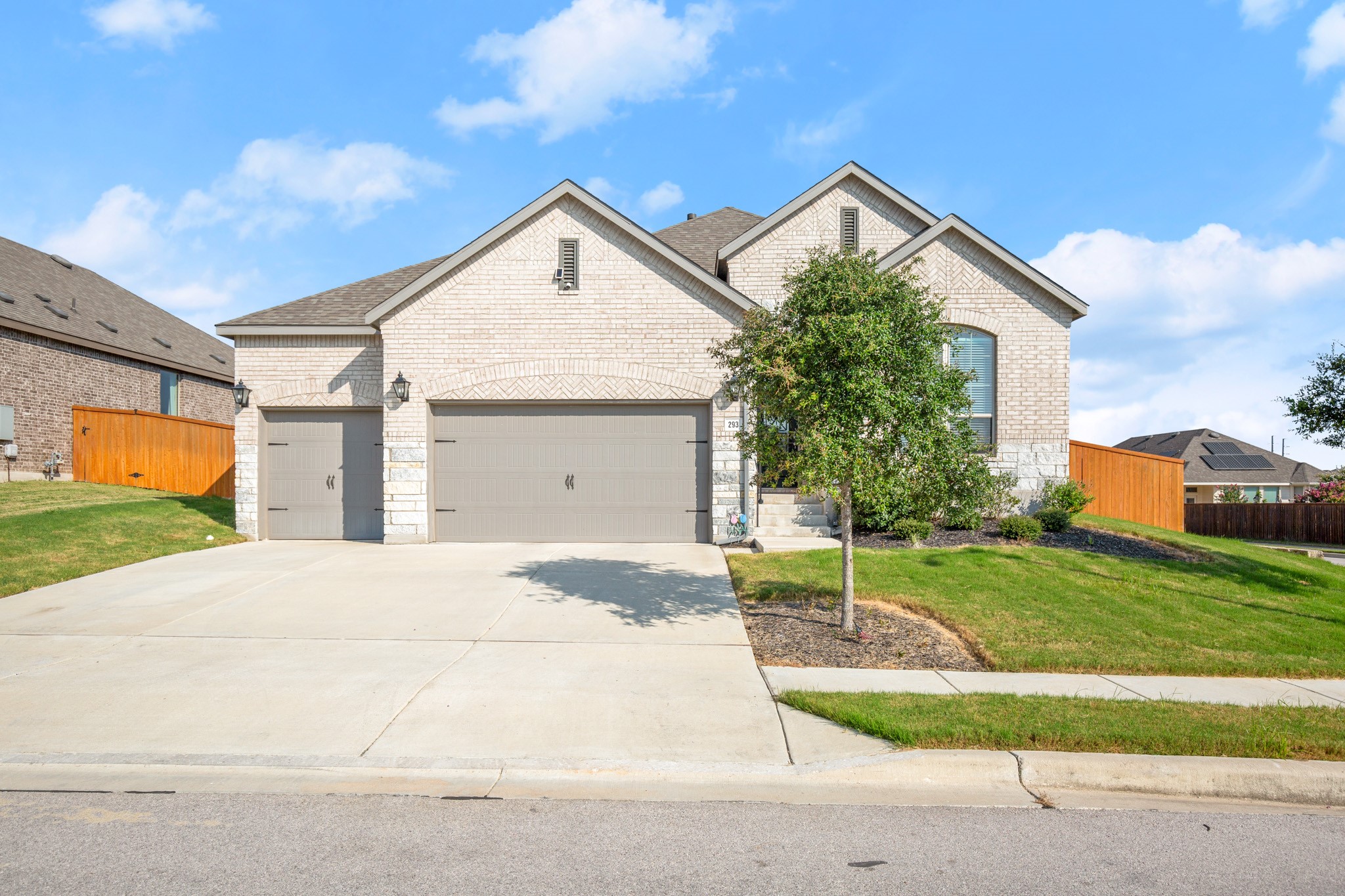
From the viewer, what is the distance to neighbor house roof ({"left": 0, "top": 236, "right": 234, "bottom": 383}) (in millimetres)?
20297

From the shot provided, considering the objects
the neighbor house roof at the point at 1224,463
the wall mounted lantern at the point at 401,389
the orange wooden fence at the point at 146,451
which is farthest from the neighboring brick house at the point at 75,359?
the neighbor house roof at the point at 1224,463

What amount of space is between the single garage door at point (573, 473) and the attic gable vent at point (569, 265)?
7.33ft

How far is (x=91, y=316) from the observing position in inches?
896

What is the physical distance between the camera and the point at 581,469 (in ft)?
43.7

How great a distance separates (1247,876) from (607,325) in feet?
36.8

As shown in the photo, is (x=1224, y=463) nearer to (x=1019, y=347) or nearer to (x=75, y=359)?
(x=1019, y=347)

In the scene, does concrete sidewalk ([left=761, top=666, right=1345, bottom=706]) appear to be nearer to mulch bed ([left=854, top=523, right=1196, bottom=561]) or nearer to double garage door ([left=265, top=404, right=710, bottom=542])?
mulch bed ([left=854, top=523, right=1196, bottom=561])

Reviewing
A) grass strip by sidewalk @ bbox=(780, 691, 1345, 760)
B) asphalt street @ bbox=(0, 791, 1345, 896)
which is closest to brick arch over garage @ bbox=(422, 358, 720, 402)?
grass strip by sidewalk @ bbox=(780, 691, 1345, 760)

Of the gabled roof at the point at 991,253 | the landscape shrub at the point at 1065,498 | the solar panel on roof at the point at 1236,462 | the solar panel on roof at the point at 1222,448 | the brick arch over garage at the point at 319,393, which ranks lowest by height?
the landscape shrub at the point at 1065,498

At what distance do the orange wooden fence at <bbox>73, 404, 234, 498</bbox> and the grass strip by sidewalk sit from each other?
20783 mm

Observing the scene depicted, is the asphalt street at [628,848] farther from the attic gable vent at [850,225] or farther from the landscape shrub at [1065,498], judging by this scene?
the attic gable vent at [850,225]

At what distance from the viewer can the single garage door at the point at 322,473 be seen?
46.2 feet

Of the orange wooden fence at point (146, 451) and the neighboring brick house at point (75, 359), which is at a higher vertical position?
the neighboring brick house at point (75, 359)

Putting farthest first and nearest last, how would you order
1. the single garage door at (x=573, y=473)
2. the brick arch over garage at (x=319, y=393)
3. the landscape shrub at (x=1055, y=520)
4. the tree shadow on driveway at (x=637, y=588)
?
1. the brick arch over garage at (x=319, y=393)
2. the single garage door at (x=573, y=473)
3. the landscape shrub at (x=1055, y=520)
4. the tree shadow on driveway at (x=637, y=588)
